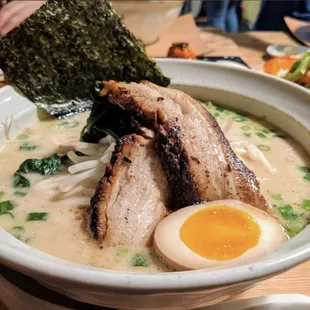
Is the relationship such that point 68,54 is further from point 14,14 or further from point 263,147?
point 14,14

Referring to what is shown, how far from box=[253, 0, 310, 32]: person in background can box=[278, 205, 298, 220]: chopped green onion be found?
463 cm

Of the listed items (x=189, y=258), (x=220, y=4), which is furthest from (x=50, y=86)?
(x=220, y=4)

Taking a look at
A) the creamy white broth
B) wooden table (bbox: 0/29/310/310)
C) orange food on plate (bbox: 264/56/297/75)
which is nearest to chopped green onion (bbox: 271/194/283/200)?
the creamy white broth

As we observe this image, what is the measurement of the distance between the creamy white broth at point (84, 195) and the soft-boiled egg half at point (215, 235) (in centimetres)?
7

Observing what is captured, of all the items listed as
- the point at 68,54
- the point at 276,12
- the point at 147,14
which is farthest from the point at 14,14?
the point at 276,12

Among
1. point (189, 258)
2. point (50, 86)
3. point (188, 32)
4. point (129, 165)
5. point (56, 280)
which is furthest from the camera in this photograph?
point (188, 32)

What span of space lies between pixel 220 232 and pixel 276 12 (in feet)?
17.4

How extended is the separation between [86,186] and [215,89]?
0.86 metres

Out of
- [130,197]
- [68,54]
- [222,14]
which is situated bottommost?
[222,14]

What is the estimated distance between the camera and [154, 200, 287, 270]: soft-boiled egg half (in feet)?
3.06

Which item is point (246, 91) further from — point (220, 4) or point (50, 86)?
point (220, 4)

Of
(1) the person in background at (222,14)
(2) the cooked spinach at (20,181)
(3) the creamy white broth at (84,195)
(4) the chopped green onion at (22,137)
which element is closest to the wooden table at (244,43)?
(3) the creamy white broth at (84,195)

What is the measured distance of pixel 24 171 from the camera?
1.42m

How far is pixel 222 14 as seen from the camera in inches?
229
